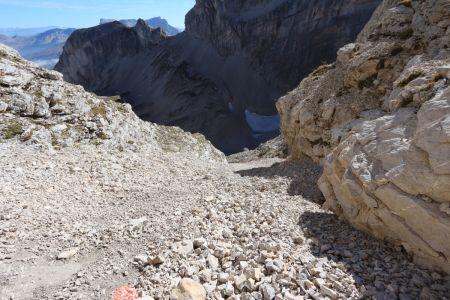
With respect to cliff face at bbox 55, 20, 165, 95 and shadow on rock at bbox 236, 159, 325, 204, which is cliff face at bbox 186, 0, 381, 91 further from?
shadow on rock at bbox 236, 159, 325, 204

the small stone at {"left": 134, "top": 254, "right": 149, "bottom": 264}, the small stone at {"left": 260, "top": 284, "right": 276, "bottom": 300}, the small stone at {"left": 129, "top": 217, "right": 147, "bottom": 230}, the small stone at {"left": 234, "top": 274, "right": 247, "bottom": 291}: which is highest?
the small stone at {"left": 260, "top": 284, "right": 276, "bottom": 300}

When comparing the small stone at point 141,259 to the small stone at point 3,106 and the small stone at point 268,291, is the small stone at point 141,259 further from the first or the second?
the small stone at point 3,106

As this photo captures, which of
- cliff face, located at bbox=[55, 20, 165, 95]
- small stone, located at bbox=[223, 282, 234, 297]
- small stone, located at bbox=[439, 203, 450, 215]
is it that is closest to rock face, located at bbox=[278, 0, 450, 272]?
small stone, located at bbox=[439, 203, 450, 215]

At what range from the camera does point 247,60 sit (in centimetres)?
15100

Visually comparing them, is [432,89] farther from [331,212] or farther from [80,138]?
[80,138]

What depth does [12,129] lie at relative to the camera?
2411cm

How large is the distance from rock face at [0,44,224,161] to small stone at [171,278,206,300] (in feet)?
63.2

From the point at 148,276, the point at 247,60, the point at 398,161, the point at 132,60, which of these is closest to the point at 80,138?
the point at 148,276

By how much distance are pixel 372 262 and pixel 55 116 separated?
2685 cm

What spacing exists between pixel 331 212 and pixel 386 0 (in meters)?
29.1

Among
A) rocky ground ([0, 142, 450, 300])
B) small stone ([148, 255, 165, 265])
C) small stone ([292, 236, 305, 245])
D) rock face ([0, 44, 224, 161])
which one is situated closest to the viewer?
rocky ground ([0, 142, 450, 300])

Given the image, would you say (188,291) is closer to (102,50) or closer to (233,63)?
(233,63)

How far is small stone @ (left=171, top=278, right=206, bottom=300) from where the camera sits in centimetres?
859

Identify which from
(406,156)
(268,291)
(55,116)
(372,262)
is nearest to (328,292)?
(268,291)
